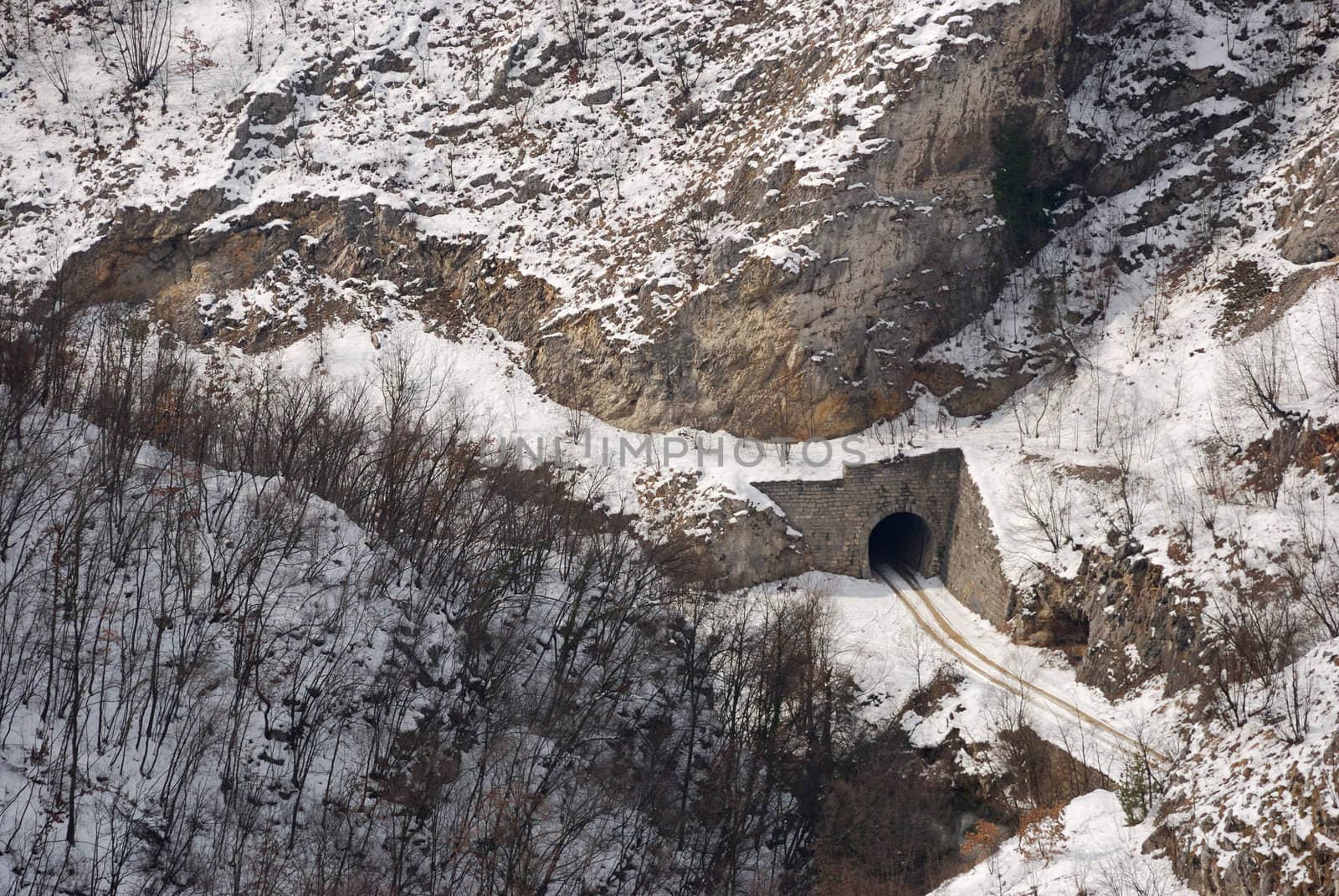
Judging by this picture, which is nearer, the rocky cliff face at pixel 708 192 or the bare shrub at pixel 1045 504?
the bare shrub at pixel 1045 504

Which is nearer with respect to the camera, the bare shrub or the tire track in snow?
the tire track in snow

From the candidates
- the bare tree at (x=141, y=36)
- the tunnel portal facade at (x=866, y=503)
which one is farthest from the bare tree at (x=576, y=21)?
the tunnel portal facade at (x=866, y=503)

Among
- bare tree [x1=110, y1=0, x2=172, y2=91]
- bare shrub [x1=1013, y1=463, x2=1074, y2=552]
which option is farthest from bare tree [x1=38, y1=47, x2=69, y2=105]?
bare shrub [x1=1013, y1=463, x2=1074, y2=552]

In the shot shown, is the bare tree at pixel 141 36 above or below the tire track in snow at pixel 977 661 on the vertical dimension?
above

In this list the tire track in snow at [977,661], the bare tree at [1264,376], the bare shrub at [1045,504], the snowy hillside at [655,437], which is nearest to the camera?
the snowy hillside at [655,437]

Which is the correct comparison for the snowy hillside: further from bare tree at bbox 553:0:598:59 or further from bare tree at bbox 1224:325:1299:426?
bare tree at bbox 553:0:598:59

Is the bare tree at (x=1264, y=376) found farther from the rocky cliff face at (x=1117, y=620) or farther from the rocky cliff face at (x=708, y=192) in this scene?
the rocky cliff face at (x=1117, y=620)

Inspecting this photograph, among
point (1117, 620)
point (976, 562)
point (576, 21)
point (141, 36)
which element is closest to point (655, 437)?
point (976, 562)

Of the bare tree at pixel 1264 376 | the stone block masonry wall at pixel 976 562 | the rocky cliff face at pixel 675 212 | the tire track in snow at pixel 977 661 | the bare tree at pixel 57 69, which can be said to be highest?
the bare tree at pixel 57 69

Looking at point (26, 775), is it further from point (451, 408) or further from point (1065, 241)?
point (1065, 241)
